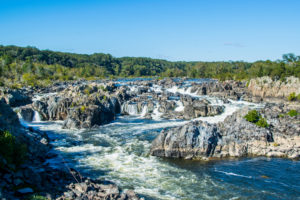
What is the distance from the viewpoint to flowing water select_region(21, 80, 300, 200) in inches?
832

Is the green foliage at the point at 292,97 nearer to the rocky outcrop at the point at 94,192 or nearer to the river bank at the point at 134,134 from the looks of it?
the river bank at the point at 134,134

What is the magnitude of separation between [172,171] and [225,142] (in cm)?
863

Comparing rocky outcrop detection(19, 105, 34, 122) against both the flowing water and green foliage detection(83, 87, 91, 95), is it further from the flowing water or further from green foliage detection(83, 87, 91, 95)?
the flowing water

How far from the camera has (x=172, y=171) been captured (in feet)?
83.2

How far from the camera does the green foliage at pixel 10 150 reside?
1945cm

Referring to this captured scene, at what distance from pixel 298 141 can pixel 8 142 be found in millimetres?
32262

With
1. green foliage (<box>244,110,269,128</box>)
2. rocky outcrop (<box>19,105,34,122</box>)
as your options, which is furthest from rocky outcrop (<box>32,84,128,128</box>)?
green foliage (<box>244,110,269,128</box>)

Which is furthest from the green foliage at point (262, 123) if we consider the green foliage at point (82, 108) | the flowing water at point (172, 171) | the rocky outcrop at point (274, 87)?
the rocky outcrop at point (274, 87)

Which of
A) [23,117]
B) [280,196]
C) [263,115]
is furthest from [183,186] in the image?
[23,117]

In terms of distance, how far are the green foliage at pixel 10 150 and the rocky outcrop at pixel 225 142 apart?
14742mm

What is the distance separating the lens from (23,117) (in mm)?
47812

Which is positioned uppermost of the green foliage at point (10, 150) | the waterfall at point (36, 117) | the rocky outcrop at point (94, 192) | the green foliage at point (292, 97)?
the green foliage at point (292, 97)

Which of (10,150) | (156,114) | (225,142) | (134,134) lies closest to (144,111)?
(156,114)

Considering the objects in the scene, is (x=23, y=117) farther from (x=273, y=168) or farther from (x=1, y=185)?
(x=273, y=168)
